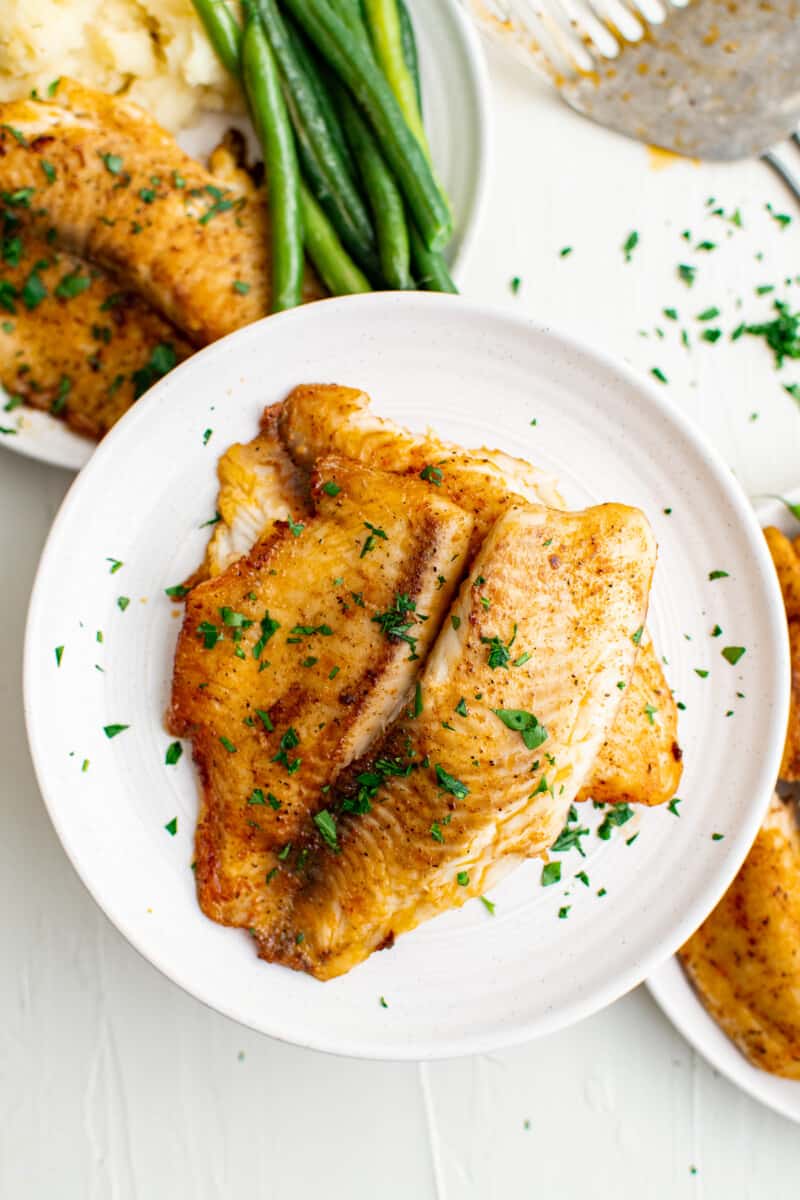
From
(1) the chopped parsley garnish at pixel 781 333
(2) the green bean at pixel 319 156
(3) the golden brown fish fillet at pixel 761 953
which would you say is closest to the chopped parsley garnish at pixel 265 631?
(2) the green bean at pixel 319 156

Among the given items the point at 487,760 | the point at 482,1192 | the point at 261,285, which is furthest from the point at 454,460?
the point at 482,1192

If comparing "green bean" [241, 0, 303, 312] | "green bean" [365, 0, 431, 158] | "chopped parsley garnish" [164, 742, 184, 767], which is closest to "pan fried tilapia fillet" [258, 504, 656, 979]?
"chopped parsley garnish" [164, 742, 184, 767]

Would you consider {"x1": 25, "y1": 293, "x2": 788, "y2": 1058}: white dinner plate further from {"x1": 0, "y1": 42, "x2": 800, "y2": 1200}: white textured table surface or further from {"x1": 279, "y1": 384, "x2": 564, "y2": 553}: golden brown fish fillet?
{"x1": 0, "y1": 42, "x2": 800, "y2": 1200}: white textured table surface

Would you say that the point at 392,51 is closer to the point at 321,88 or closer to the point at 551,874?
the point at 321,88

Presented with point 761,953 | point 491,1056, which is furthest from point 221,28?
point 491,1056

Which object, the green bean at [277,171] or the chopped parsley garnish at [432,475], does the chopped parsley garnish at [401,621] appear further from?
the green bean at [277,171]
